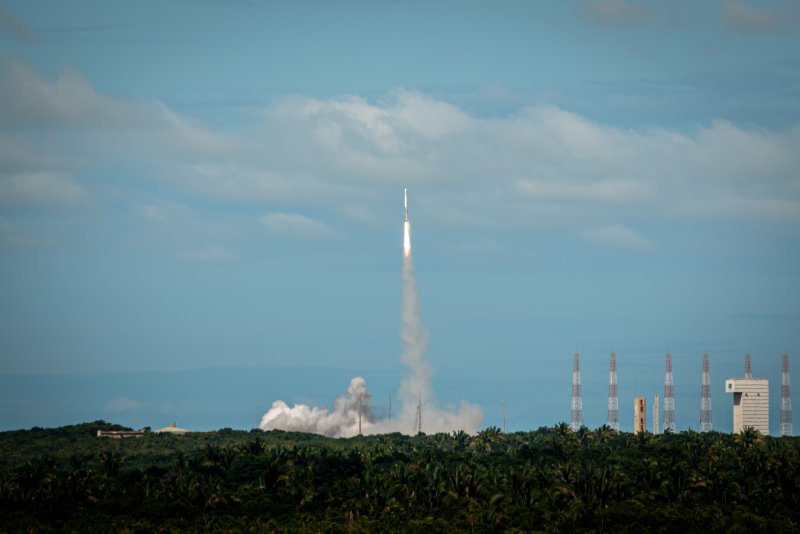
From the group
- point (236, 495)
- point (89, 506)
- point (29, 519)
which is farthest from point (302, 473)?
point (29, 519)

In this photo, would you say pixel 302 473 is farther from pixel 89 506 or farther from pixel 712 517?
pixel 712 517

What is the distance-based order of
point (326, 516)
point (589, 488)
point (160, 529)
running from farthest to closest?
point (589, 488), point (326, 516), point (160, 529)

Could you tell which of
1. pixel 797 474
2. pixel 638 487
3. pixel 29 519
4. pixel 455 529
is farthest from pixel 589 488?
pixel 29 519

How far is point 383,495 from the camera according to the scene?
172 m

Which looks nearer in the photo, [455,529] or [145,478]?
[455,529]

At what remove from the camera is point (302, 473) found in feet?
628

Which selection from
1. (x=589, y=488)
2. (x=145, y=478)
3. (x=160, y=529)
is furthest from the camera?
(x=145, y=478)

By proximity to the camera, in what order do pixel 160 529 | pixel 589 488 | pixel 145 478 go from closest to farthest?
pixel 160 529 → pixel 589 488 → pixel 145 478

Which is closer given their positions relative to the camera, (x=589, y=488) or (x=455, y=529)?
(x=455, y=529)

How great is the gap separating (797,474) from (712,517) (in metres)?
35.3

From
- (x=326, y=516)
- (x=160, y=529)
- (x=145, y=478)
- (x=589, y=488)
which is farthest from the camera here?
(x=145, y=478)

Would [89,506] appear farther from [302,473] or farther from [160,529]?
[302,473]

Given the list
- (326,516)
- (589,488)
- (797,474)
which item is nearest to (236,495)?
(326,516)

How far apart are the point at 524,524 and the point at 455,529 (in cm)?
854
